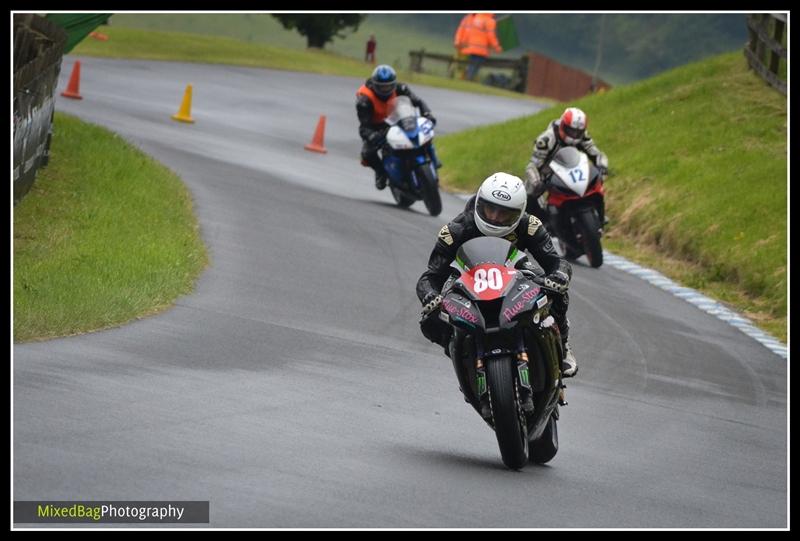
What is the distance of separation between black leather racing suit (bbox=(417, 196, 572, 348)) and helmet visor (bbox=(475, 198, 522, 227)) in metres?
0.11

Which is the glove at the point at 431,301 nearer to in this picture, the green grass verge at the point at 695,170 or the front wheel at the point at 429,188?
the green grass verge at the point at 695,170

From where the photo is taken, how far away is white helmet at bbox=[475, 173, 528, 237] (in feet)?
28.8

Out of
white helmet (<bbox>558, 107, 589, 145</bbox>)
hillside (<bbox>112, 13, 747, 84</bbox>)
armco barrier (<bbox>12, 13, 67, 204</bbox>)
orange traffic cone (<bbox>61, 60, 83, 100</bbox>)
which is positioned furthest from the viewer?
hillside (<bbox>112, 13, 747, 84</bbox>)

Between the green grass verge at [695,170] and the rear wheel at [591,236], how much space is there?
151 centimetres

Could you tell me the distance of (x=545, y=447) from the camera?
908 centimetres

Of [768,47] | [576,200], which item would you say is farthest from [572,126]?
[768,47]

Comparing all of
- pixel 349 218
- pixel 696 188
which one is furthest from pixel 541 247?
pixel 696 188

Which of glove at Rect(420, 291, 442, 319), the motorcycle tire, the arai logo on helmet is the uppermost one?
the arai logo on helmet

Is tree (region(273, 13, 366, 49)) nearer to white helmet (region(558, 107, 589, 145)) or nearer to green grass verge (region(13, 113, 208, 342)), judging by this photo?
green grass verge (region(13, 113, 208, 342))

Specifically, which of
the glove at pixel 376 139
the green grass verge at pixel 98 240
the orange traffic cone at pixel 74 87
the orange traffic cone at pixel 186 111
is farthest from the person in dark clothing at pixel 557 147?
the orange traffic cone at pixel 74 87

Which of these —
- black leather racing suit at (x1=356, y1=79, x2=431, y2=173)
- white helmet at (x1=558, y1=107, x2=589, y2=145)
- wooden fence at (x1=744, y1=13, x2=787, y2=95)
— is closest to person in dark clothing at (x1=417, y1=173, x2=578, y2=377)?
white helmet at (x1=558, y1=107, x2=589, y2=145)

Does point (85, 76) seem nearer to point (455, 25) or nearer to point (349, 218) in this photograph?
point (349, 218)

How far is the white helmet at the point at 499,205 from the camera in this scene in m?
8.78

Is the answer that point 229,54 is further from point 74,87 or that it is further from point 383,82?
point 383,82
